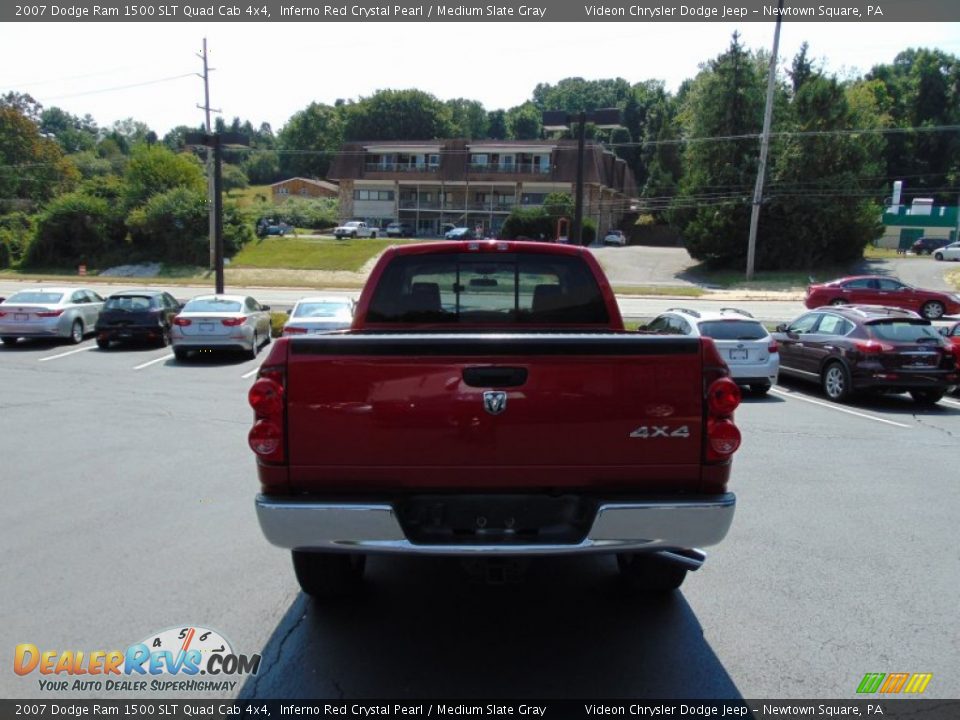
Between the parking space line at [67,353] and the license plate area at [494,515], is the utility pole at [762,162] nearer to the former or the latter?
the parking space line at [67,353]

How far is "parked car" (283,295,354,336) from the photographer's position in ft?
49.4

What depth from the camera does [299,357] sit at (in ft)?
11.4

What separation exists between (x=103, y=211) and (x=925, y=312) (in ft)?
180

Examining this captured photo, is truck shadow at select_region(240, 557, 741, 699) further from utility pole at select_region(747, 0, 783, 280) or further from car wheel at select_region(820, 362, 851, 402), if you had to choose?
utility pole at select_region(747, 0, 783, 280)

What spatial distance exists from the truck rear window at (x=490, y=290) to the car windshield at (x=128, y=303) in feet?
48.0

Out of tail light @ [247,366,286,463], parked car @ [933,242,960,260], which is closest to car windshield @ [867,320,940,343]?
tail light @ [247,366,286,463]

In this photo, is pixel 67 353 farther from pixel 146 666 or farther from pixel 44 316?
pixel 146 666

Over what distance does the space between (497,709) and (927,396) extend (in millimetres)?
12231

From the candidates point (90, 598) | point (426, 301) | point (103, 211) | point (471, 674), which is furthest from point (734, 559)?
point (103, 211)

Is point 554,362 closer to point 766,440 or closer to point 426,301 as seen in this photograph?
point 426,301

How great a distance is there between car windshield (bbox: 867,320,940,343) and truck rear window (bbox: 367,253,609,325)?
30.1 ft

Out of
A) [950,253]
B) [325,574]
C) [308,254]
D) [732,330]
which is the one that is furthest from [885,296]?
[308,254]

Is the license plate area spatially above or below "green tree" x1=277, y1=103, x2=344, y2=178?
below

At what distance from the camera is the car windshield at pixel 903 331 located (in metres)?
12.3
